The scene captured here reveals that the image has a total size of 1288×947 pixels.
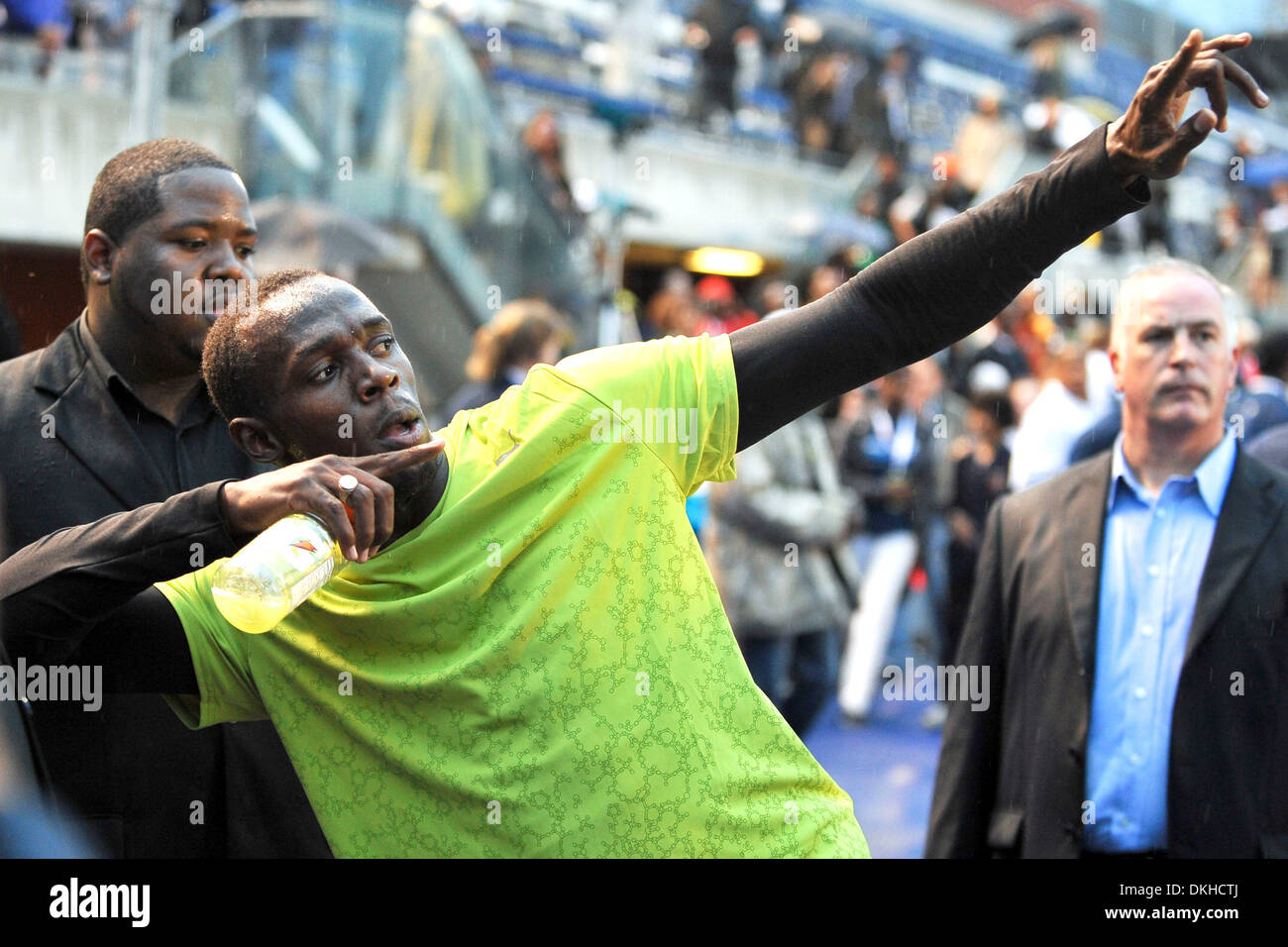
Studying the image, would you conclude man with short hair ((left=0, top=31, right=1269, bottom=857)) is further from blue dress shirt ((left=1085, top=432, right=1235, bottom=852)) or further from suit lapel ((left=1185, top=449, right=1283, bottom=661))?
suit lapel ((left=1185, top=449, right=1283, bottom=661))

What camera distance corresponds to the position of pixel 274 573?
180 cm

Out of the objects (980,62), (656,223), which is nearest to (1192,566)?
(656,223)

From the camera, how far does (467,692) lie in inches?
79.6

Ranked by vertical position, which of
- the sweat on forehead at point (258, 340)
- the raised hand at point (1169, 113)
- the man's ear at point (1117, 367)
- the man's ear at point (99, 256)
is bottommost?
the sweat on forehead at point (258, 340)

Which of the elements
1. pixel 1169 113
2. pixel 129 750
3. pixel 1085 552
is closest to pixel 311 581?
pixel 129 750

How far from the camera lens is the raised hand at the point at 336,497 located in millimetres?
1887

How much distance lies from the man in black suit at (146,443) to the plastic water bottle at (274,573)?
74 centimetres

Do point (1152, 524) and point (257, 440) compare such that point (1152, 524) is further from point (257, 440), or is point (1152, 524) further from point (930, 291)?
point (257, 440)

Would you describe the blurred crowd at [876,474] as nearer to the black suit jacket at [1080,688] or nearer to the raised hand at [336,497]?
the black suit jacket at [1080,688]

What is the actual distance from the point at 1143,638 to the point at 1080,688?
19cm

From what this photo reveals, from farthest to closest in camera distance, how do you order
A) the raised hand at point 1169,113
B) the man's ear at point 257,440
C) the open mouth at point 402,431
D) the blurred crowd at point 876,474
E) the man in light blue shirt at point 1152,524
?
the blurred crowd at point 876,474
the man in light blue shirt at point 1152,524
the man's ear at point 257,440
the open mouth at point 402,431
the raised hand at point 1169,113

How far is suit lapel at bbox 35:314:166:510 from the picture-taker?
2.57 m

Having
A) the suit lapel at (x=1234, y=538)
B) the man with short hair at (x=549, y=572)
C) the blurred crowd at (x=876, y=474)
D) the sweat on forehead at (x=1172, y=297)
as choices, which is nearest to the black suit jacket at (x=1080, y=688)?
the suit lapel at (x=1234, y=538)

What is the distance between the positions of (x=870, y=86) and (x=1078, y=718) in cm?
1411
